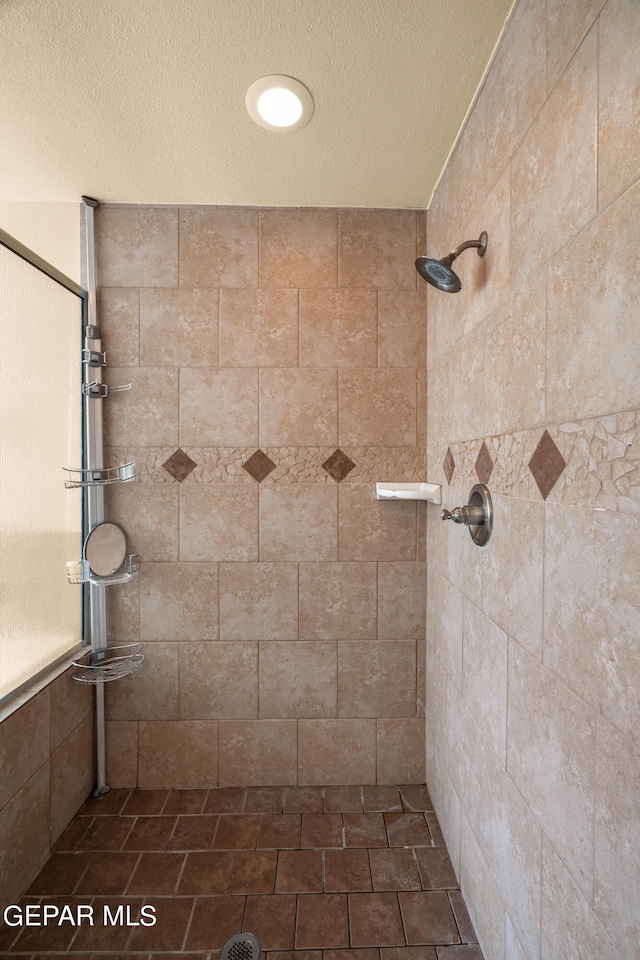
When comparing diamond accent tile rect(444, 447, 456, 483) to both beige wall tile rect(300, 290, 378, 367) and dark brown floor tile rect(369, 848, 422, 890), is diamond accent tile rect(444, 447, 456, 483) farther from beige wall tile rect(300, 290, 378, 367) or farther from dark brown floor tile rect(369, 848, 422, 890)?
dark brown floor tile rect(369, 848, 422, 890)

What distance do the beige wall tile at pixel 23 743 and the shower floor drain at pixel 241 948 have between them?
73cm

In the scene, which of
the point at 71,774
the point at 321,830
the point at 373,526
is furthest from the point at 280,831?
the point at 373,526

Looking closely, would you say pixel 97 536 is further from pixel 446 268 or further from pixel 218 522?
pixel 446 268

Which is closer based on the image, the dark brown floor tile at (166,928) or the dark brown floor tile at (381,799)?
the dark brown floor tile at (166,928)

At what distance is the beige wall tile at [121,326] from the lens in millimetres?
1824

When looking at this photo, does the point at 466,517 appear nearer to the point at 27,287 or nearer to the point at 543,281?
the point at 543,281

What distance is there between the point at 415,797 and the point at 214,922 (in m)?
0.81

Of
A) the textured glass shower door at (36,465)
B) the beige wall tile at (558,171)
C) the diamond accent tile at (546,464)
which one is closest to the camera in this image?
the beige wall tile at (558,171)

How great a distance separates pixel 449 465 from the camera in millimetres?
1553

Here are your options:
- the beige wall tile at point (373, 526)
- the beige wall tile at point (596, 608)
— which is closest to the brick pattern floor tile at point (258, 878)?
the beige wall tile at point (373, 526)

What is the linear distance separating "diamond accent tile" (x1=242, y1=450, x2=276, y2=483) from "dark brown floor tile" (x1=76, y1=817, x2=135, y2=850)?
1.32 m

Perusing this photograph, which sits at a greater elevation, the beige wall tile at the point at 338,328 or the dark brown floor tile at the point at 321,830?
A: the beige wall tile at the point at 338,328

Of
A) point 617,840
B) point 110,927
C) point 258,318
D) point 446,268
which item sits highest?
point 258,318

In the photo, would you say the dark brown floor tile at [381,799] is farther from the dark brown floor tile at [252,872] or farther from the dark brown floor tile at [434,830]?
the dark brown floor tile at [252,872]
